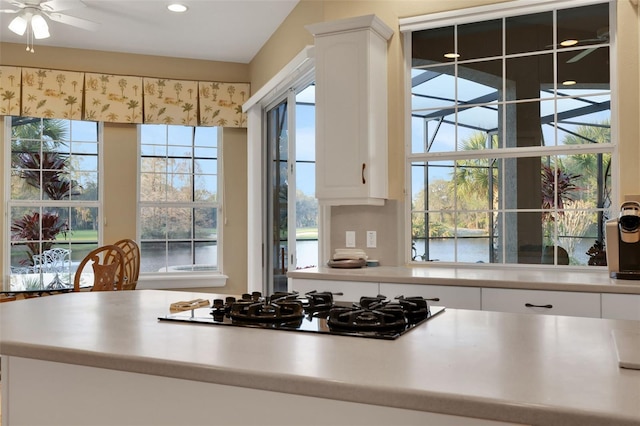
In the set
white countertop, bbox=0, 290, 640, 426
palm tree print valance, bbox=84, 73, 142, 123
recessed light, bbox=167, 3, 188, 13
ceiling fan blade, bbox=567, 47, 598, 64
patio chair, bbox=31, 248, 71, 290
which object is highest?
recessed light, bbox=167, 3, 188, 13

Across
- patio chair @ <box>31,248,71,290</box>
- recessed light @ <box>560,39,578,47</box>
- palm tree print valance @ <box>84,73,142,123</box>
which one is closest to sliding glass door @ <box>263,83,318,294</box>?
palm tree print valance @ <box>84,73,142,123</box>

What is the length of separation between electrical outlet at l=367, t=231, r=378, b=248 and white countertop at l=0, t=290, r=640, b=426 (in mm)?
2115

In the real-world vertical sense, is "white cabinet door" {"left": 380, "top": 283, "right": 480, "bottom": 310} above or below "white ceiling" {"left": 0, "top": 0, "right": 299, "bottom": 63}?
below

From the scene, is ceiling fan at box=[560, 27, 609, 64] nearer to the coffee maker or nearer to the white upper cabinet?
the coffee maker

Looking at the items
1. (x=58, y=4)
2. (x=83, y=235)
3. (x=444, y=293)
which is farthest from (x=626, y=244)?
(x=83, y=235)

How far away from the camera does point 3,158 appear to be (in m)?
5.30

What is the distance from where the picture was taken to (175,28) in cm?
495

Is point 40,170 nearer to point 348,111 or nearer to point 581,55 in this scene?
point 348,111

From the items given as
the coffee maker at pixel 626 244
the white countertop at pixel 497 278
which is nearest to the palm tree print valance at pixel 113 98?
the white countertop at pixel 497 278

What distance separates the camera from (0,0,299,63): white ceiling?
443 centimetres

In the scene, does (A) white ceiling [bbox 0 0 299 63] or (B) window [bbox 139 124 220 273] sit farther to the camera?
(B) window [bbox 139 124 220 273]

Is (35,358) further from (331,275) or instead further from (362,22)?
(362,22)

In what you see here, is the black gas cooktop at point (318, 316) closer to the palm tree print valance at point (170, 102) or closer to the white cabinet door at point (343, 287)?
the white cabinet door at point (343, 287)

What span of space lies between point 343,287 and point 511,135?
1400 mm
